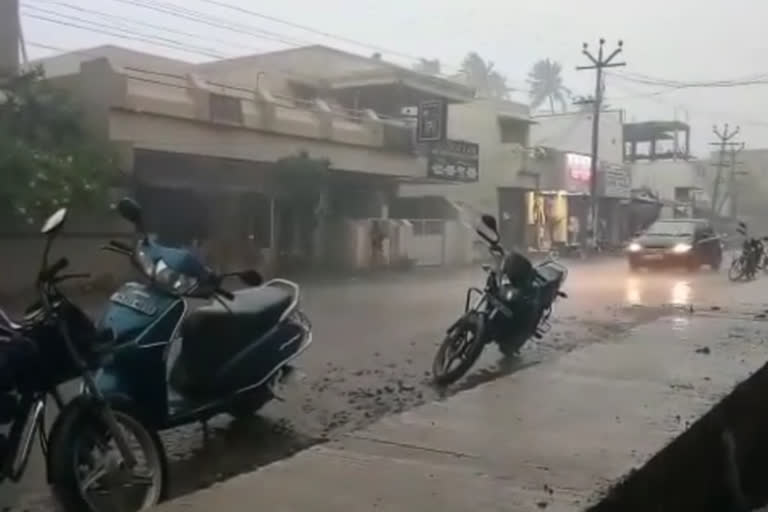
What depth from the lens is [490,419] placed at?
4273mm

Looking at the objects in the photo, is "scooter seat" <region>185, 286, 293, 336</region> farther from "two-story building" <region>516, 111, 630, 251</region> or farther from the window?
"two-story building" <region>516, 111, 630, 251</region>

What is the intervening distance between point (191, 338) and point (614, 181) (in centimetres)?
3386

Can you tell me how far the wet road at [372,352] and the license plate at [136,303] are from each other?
841 millimetres

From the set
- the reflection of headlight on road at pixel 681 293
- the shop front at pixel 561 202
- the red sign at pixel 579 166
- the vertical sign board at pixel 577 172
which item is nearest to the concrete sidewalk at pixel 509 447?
the reflection of headlight on road at pixel 681 293

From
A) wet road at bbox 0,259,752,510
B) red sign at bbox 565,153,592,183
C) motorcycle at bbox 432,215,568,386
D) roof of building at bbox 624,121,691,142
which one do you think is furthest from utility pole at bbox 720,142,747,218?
motorcycle at bbox 432,215,568,386

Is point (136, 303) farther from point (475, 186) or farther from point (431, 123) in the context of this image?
point (475, 186)

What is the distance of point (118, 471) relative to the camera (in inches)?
135

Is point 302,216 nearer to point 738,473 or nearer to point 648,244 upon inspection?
point 648,244

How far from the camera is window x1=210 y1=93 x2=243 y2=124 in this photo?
17.5 meters

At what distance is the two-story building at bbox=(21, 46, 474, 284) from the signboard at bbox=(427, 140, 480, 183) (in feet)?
1.24

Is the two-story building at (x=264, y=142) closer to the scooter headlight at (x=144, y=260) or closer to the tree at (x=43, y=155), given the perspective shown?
the tree at (x=43, y=155)

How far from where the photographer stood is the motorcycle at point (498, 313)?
266 inches

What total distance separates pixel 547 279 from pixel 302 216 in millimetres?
12773

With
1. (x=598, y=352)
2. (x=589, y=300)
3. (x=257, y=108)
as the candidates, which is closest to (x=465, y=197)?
(x=257, y=108)
